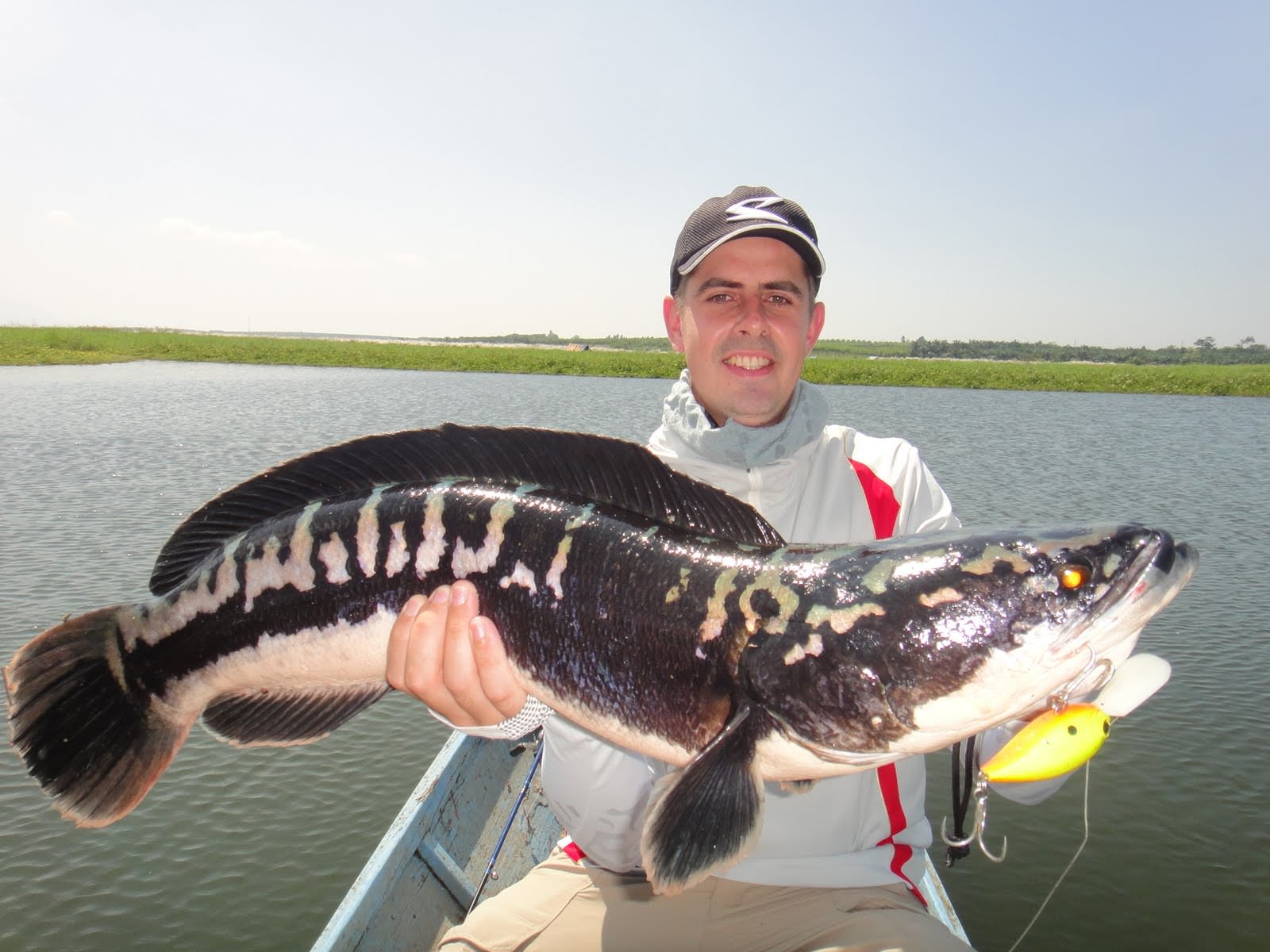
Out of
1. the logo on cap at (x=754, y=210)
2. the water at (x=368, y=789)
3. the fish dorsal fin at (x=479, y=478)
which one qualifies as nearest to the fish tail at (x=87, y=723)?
the fish dorsal fin at (x=479, y=478)

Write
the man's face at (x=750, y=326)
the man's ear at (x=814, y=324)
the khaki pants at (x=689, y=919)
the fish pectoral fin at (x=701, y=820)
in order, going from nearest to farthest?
the fish pectoral fin at (x=701, y=820)
the khaki pants at (x=689, y=919)
the man's face at (x=750, y=326)
the man's ear at (x=814, y=324)

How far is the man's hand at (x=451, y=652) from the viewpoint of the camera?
9.13ft

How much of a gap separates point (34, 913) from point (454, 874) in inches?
131

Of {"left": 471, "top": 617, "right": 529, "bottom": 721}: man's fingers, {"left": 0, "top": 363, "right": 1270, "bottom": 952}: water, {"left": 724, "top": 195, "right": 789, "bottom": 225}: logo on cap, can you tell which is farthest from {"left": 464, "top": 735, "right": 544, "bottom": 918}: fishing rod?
{"left": 724, "top": 195, "right": 789, "bottom": 225}: logo on cap

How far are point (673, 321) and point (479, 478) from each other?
1.77 metres

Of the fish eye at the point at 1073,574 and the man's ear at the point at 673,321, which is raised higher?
the man's ear at the point at 673,321

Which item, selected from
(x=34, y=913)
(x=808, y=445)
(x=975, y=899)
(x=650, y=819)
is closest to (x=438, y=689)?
(x=650, y=819)

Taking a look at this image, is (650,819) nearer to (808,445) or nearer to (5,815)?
(808,445)

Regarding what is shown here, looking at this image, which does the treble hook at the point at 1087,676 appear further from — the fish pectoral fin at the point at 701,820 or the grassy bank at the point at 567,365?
the grassy bank at the point at 567,365

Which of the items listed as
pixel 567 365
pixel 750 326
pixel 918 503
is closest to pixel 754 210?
pixel 750 326

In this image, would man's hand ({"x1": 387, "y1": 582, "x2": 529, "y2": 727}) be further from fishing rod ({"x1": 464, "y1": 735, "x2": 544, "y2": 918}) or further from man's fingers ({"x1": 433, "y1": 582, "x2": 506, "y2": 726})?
fishing rod ({"x1": 464, "y1": 735, "x2": 544, "y2": 918})

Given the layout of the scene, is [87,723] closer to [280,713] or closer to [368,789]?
[280,713]

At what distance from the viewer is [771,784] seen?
3102 mm

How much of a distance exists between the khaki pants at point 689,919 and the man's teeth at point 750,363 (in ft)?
6.96
